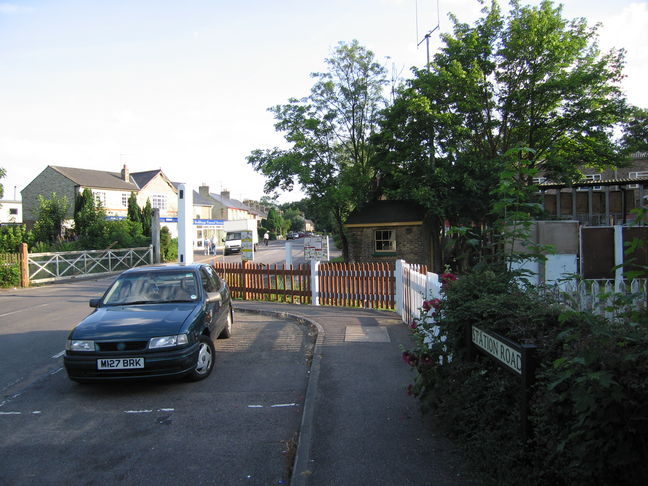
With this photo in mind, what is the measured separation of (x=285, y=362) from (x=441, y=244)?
64.0 ft

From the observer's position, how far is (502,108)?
21062 mm

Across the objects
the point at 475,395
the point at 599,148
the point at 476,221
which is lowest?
the point at 475,395

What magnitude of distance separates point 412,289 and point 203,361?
171 inches

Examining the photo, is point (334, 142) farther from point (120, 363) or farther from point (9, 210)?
point (9, 210)

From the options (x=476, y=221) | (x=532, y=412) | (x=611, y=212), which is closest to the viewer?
(x=532, y=412)

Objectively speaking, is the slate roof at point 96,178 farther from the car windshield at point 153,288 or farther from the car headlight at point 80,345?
the car headlight at point 80,345

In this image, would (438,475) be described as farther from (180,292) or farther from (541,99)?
(541,99)

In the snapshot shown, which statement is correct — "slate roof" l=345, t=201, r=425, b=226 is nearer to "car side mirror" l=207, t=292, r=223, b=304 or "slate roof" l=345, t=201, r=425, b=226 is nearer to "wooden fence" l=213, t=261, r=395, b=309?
"wooden fence" l=213, t=261, r=395, b=309

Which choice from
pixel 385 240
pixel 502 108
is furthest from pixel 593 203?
pixel 385 240

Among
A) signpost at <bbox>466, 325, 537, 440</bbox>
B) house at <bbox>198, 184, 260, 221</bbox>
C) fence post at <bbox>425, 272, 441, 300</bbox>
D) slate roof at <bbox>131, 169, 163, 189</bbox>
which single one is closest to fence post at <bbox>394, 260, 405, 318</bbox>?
fence post at <bbox>425, 272, 441, 300</bbox>

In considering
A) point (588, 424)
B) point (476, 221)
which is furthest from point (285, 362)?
point (476, 221)

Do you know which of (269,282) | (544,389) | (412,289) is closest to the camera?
(544,389)

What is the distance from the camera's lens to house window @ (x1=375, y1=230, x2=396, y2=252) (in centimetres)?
2464

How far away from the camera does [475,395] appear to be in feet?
12.1
